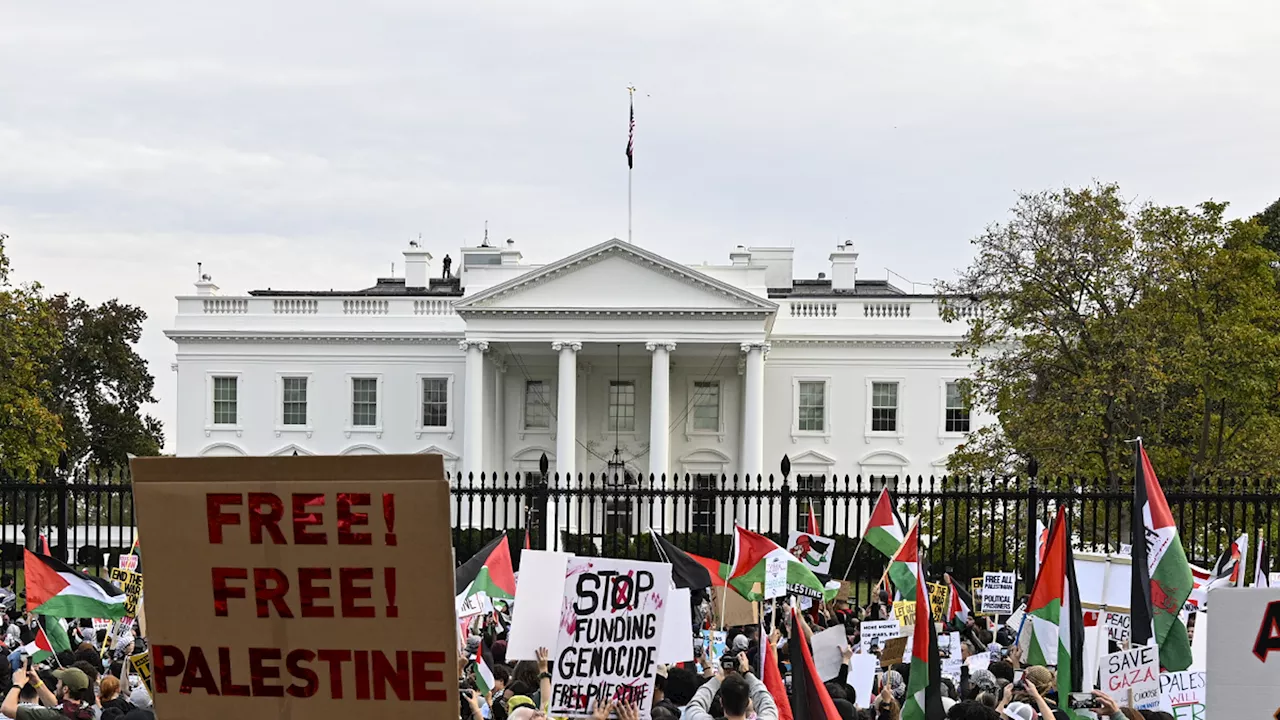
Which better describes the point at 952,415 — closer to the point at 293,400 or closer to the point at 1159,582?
the point at 293,400

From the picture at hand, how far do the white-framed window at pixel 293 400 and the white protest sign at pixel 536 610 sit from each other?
44910mm

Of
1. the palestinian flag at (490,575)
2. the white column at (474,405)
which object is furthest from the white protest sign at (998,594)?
the white column at (474,405)

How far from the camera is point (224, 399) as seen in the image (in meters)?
51.6

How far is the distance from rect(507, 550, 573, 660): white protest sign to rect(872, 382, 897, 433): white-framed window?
145 ft

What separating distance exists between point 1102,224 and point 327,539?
24.5 metres

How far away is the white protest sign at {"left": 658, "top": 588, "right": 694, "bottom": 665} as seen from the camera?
Answer: 8430 millimetres

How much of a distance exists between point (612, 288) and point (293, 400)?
12753 mm

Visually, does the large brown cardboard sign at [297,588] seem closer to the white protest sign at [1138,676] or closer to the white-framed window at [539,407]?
the white protest sign at [1138,676]

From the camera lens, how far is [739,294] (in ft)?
153

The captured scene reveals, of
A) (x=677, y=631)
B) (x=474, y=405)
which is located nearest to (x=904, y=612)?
(x=677, y=631)

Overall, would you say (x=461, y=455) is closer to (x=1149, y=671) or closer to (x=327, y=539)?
(x=1149, y=671)

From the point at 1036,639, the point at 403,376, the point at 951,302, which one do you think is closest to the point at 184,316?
the point at 403,376

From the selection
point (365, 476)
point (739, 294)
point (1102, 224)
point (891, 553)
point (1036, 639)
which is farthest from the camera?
point (739, 294)

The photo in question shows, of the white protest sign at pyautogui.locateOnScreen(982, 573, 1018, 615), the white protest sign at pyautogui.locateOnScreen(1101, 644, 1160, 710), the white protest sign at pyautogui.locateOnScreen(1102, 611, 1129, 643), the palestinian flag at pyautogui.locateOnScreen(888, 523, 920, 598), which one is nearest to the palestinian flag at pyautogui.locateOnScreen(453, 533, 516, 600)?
the palestinian flag at pyautogui.locateOnScreen(888, 523, 920, 598)
